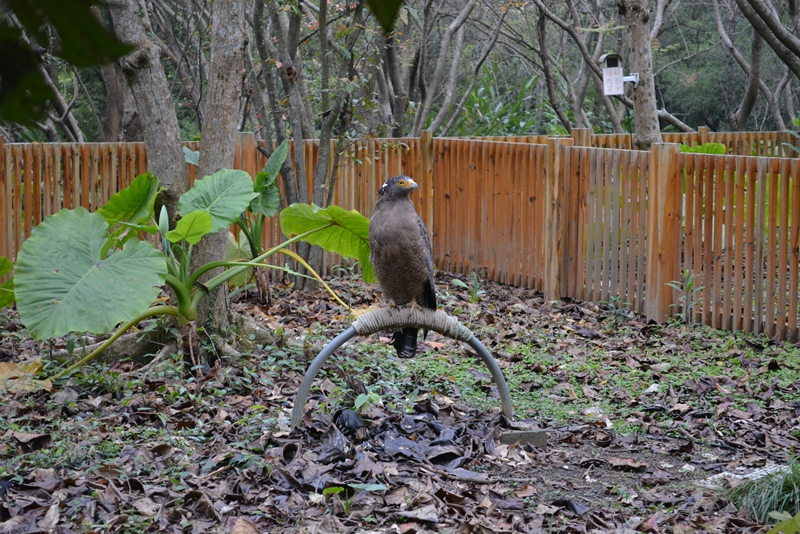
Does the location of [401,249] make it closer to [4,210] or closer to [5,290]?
[5,290]

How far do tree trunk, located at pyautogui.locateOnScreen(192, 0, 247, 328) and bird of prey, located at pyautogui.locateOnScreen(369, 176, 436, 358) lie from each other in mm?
1750

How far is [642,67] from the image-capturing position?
8242 millimetres

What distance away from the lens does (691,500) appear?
11.8 feet

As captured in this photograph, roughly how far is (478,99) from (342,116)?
6023 millimetres

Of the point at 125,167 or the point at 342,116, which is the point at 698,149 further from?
the point at 125,167

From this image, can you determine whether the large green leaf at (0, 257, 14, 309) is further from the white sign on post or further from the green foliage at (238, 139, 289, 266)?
the white sign on post

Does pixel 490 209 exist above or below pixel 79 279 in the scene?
above

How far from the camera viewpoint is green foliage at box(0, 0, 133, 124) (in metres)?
0.52

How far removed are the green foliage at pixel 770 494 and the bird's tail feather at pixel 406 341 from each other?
5.48 ft

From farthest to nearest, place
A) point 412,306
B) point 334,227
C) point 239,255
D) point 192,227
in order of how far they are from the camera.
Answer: point 239,255
point 334,227
point 192,227
point 412,306

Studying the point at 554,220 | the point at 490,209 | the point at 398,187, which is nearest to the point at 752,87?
the point at 490,209

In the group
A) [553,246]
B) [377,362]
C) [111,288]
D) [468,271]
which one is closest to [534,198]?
[553,246]

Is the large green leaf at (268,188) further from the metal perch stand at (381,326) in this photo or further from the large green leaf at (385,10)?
the large green leaf at (385,10)

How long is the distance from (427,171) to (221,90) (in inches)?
166
